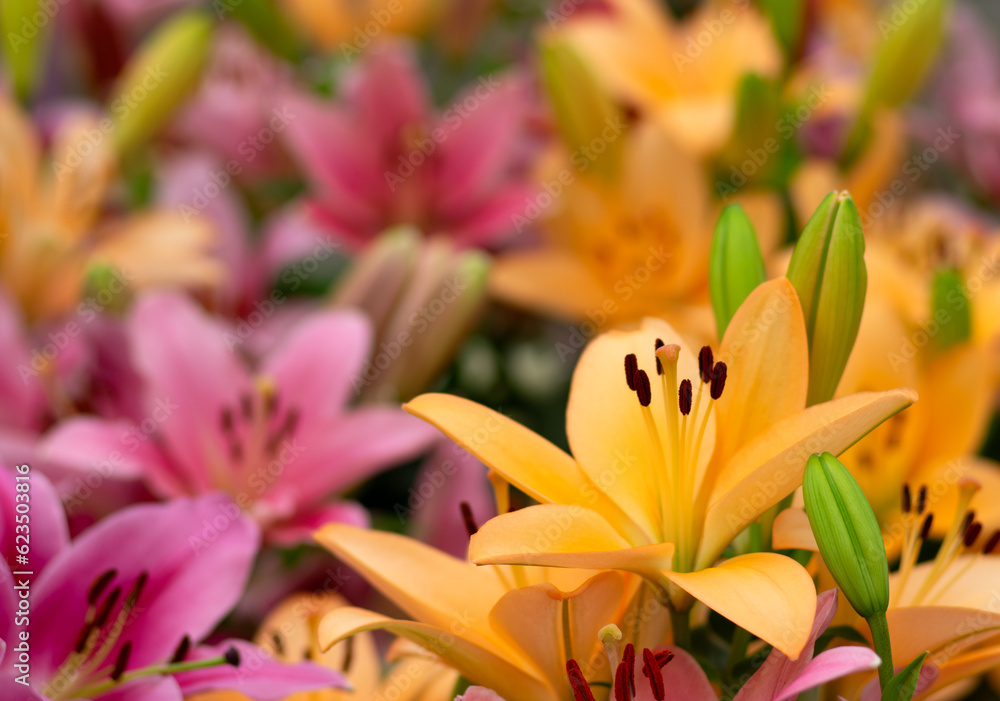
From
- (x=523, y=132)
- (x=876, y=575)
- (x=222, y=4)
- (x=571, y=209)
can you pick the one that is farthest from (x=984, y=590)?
(x=222, y=4)

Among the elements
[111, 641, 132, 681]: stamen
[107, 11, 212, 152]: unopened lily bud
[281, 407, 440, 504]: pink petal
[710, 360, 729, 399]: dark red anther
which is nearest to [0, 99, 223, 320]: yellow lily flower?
[107, 11, 212, 152]: unopened lily bud

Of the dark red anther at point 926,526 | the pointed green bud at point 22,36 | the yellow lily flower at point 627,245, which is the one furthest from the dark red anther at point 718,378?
the pointed green bud at point 22,36

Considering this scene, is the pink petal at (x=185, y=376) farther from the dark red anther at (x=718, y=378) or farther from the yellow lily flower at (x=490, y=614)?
the dark red anther at (x=718, y=378)

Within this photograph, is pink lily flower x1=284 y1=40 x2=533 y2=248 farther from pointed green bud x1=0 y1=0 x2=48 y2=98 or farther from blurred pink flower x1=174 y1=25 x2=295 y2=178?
pointed green bud x1=0 y1=0 x2=48 y2=98

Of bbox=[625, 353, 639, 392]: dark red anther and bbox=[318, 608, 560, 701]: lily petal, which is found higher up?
bbox=[625, 353, 639, 392]: dark red anther

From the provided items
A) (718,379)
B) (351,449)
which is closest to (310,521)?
(351,449)

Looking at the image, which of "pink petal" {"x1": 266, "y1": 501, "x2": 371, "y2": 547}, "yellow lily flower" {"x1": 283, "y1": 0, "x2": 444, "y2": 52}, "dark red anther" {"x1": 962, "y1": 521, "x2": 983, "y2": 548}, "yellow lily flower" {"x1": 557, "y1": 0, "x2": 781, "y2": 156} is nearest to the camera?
"dark red anther" {"x1": 962, "y1": 521, "x2": 983, "y2": 548}

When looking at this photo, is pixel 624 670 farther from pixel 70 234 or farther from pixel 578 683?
pixel 70 234
